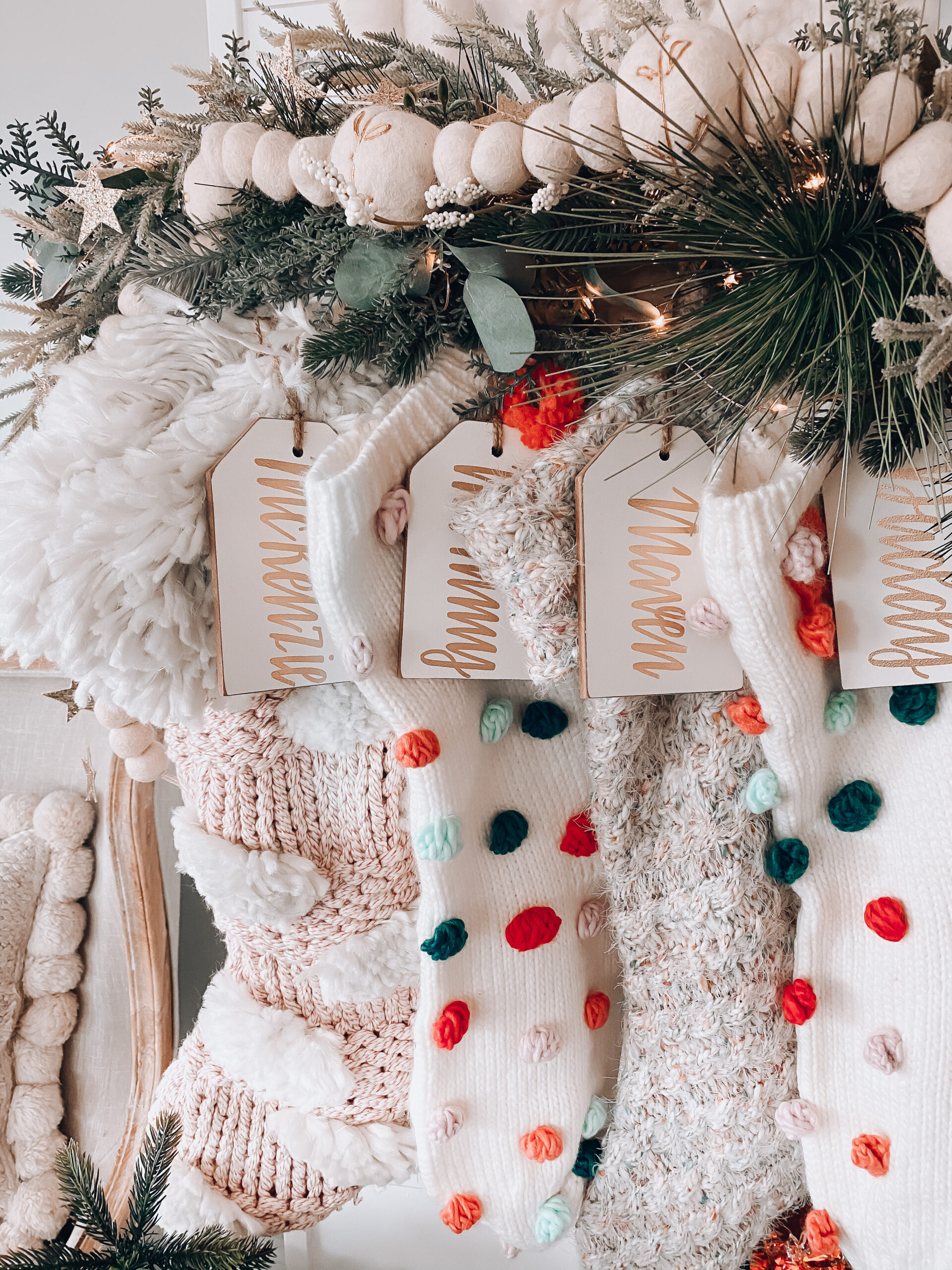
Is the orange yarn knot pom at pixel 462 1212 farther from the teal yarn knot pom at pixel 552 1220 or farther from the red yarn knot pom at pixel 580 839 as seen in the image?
the red yarn knot pom at pixel 580 839

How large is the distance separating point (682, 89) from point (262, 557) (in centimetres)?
31

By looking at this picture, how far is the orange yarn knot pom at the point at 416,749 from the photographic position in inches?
20.2

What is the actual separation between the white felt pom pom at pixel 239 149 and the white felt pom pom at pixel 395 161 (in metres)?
0.08

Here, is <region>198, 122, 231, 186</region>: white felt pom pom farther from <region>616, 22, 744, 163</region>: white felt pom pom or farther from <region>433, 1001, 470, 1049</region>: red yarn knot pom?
<region>433, 1001, 470, 1049</region>: red yarn knot pom

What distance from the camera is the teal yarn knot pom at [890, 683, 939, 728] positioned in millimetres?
482

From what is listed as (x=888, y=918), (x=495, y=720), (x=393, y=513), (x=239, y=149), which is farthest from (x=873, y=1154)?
(x=239, y=149)

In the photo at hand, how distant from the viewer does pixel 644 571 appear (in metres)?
0.47

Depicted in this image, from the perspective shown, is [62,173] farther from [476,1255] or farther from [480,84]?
[476,1255]

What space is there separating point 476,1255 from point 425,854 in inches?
23.5

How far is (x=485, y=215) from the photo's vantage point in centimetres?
44

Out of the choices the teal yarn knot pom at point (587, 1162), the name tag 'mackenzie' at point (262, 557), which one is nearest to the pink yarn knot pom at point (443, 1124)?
the teal yarn knot pom at point (587, 1162)

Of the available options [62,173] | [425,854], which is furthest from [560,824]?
[62,173]

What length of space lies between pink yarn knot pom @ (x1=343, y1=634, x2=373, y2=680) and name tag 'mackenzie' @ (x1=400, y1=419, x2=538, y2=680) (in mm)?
26

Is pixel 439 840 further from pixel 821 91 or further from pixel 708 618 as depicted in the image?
pixel 821 91
